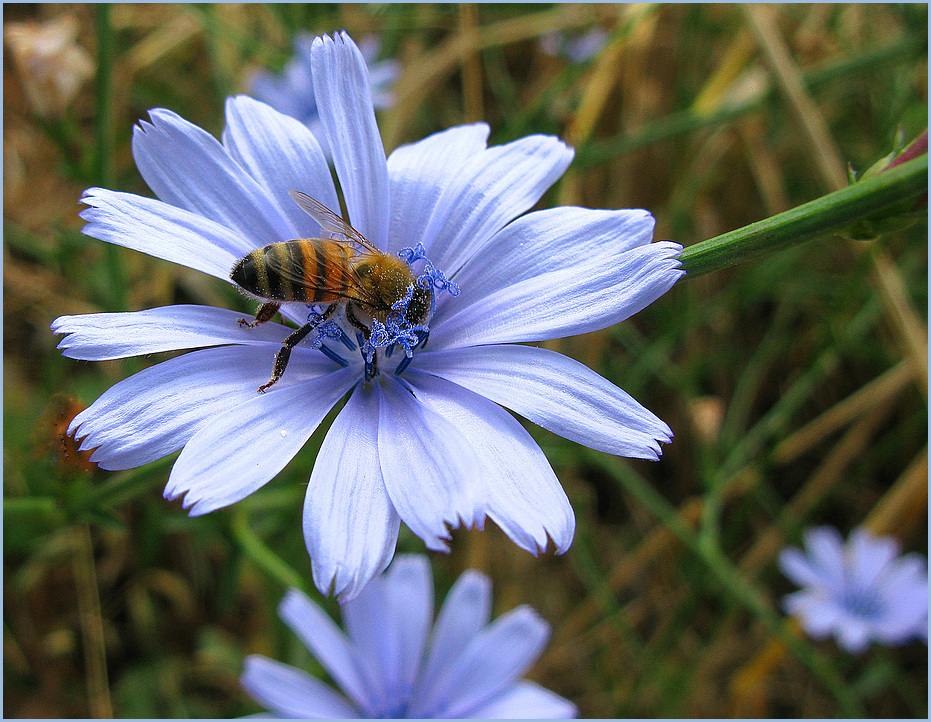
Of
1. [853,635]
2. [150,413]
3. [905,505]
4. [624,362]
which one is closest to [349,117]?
[150,413]

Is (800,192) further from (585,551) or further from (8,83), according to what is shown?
(8,83)

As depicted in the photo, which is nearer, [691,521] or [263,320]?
[263,320]

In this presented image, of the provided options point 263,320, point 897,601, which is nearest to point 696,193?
point 897,601

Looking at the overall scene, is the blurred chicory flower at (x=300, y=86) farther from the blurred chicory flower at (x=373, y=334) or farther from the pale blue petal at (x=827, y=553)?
the pale blue petal at (x=827, y=553)

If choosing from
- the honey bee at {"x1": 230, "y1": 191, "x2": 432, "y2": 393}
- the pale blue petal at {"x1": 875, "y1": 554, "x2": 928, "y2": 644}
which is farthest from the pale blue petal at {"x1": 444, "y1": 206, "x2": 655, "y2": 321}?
the pale blue petal at {"x1": 875, "y1": 554, "x2": 928, "y2": 644}

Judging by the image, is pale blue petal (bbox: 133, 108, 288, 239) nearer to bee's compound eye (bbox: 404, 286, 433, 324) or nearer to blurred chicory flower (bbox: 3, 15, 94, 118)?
bee's compound eye (bbox: 404, 286, 433, 324)

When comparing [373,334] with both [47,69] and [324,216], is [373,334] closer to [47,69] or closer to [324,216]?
[324,216]
